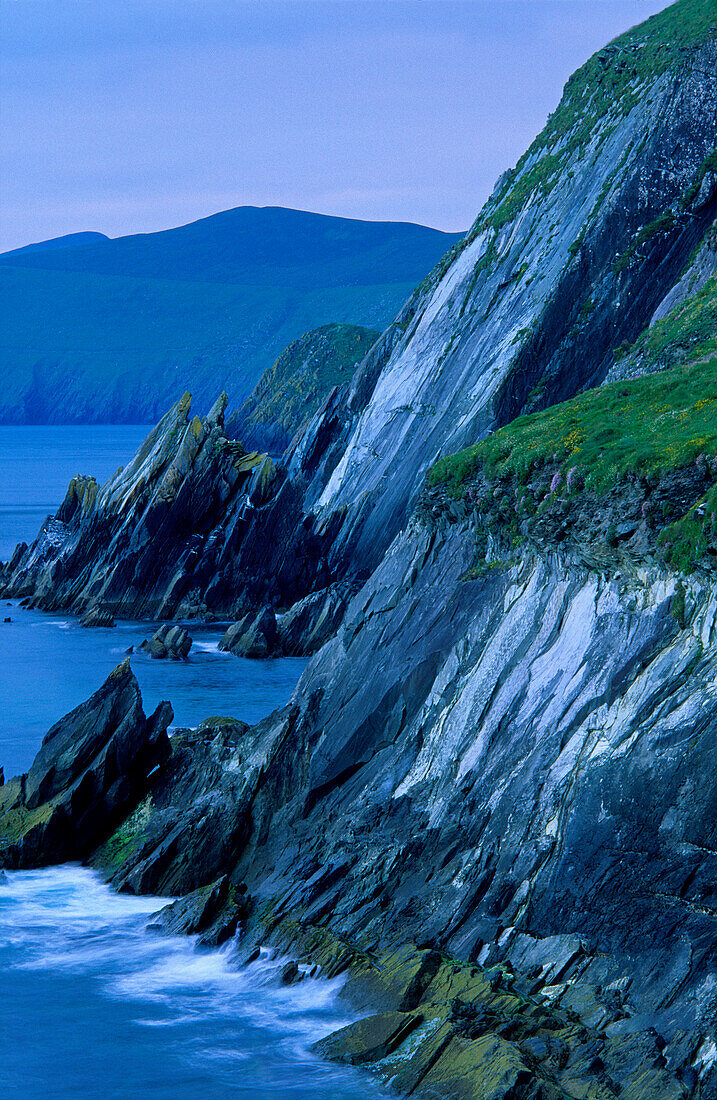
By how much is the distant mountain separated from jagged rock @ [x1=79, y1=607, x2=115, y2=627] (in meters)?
114

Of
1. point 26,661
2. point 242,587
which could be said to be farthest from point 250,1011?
point 242,587

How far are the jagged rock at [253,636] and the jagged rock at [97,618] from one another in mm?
7468

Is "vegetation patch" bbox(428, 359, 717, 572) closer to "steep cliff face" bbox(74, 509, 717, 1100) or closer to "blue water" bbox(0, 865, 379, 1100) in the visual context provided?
"steep cliff face" bbox(74, 509, 717, 1100)

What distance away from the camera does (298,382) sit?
17862 centimetres

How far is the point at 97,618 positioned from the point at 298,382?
12559cm

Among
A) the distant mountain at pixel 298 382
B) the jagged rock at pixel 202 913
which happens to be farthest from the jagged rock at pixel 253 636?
the distant mountain at pixel 298 382

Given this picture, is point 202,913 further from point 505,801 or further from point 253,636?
point 253,636

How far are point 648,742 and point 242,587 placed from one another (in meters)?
43.0

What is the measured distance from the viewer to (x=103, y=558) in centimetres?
6153

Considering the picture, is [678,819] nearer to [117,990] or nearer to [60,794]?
[117,990]

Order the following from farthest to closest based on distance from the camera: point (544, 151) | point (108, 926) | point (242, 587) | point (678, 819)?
1. point (544, 151)
2. point (242, 587)
3. point (108, 926)
4. point (678, 819)

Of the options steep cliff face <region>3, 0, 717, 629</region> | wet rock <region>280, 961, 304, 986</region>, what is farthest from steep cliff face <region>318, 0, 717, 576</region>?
wet rock <region>280, 961, 304, 986</region>

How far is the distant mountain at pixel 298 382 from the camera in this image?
572 feet

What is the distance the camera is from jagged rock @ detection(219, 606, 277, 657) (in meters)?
51.2
